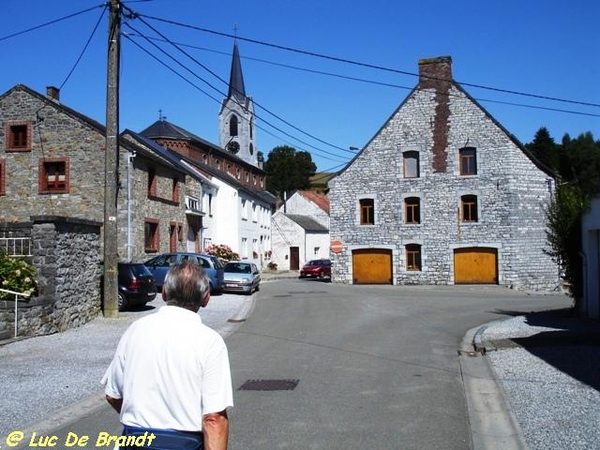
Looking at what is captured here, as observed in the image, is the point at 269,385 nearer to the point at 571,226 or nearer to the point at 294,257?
the point at 571,226

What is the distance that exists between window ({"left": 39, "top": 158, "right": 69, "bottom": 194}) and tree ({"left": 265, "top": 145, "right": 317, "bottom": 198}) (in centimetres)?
6970

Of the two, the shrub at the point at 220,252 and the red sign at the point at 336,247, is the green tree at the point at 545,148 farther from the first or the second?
the shrub at the point at 220,252

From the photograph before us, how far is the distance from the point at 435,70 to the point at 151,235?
19.0 metres

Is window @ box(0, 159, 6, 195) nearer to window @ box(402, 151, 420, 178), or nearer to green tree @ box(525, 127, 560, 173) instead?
window @ box(402, 151, 420, 178)

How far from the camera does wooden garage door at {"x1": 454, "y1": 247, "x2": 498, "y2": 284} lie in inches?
1372

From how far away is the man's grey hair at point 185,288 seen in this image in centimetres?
333

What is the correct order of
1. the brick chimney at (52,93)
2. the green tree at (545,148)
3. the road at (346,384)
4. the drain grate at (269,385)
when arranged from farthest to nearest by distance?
1. the green tree at (545,148)
2. the brick chimney at (52,93)
3. the drain grate at (269,385)
4. the road at (346,384)

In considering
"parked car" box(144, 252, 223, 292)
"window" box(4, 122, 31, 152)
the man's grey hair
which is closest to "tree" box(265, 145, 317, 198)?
"window" box(4, 122, 31, 152)

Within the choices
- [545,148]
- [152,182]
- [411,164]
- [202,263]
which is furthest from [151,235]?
[545,148]

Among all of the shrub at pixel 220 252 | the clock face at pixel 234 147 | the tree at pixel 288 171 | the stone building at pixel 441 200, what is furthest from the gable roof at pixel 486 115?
the tree at pixel 288 171

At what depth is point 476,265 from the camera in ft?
115

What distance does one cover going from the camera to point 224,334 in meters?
14.7

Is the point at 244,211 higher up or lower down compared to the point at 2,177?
lower down

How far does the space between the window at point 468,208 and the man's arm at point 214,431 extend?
Answer: 33.8 meters
